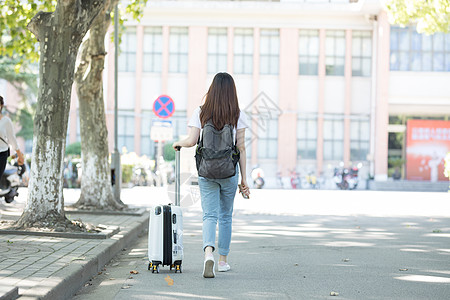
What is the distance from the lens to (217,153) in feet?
22.8

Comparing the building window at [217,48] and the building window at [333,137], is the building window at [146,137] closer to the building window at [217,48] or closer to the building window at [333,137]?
the building window at [217,48]

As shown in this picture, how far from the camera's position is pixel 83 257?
725 cm

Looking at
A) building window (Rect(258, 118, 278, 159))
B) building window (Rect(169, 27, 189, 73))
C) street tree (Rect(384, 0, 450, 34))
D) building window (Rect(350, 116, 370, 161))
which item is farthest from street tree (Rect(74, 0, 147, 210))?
building window (Rect(350, 116, 370, 161))

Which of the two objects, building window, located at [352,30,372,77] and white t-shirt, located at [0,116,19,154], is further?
building window, located at [352,30,372,77]

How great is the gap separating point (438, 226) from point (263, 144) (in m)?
29.8

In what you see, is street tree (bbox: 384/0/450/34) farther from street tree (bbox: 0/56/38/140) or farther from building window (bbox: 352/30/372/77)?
building window (bbox: 352/30/372/77)

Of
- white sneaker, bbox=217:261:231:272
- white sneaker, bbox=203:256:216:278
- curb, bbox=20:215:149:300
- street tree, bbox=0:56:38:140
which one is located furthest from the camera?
street tree, bbox=0:56:38:140

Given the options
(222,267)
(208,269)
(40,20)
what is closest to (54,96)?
(40,20)

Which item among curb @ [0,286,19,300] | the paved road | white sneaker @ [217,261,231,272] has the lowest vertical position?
the paved road

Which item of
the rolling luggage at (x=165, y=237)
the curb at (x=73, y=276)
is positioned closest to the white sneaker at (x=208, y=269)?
the rolling luggage at (x=165, y=237)

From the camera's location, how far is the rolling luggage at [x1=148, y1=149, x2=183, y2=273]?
7.04 m

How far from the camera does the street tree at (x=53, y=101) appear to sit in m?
9.65

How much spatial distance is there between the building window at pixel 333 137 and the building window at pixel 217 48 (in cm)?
692

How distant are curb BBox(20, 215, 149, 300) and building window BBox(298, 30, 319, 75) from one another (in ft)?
115
